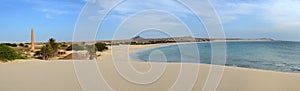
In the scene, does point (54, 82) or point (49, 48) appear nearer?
point (54, 82)

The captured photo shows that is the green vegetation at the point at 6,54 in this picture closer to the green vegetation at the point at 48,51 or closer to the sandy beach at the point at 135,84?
the green vegetation at the point at 48,51

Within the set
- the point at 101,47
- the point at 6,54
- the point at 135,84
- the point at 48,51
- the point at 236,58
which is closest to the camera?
the point at 135,84

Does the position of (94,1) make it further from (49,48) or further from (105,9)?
(49,48)

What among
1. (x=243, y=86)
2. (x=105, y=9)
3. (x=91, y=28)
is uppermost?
(x=105, y=9)

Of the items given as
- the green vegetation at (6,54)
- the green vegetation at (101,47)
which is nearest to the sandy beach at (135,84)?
the green vegetation at (6,54)

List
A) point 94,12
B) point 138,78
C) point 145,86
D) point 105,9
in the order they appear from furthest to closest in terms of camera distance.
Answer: point 138,78, point 145,86, point 105,9, point 94,12

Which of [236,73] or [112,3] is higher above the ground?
[112,3]

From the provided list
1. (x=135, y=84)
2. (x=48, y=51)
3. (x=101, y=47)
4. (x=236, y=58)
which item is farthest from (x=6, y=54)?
(x=236, y=58)

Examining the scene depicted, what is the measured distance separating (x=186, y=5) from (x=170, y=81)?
3.29 metres

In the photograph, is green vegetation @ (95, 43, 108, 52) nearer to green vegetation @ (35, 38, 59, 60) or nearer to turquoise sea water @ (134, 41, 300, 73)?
turquoise sea water @ (134, 41, 300, 73)

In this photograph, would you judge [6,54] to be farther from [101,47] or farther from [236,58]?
[236,58]

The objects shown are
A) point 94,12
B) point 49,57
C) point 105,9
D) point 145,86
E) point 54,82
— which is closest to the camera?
point 94,12

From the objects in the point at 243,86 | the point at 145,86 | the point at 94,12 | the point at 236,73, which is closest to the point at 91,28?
the point at 94,12

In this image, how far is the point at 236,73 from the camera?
35.0 ft
